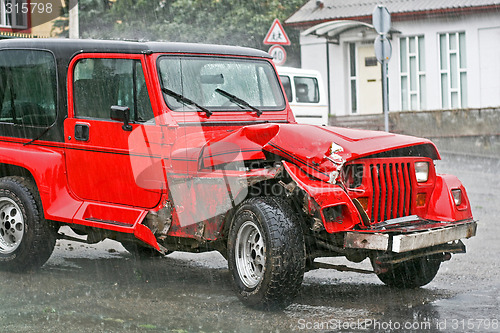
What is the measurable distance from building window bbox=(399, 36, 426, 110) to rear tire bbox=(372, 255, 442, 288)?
18.1m

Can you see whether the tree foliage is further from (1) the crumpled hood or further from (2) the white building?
(1) the crumpled hood

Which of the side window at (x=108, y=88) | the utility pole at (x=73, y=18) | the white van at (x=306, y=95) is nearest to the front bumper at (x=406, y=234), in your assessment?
the side window at (x=108, y=88)

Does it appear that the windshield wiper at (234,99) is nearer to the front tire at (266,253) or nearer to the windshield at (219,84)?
the windshield at (219,84)

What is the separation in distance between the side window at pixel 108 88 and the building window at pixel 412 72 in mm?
18266

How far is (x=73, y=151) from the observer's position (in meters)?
7.29

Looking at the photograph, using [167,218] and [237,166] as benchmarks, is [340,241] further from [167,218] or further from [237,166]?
[167,218]

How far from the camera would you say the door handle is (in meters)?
7.18

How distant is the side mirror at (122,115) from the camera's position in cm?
677

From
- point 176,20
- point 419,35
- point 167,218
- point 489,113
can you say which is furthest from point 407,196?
point 176,20

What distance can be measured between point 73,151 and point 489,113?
1574 cm

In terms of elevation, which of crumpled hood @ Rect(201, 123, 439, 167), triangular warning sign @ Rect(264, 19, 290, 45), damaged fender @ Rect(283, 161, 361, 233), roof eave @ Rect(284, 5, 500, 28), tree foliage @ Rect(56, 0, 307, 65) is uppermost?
tree foliage @ Rect(56, 0, 307, 65)

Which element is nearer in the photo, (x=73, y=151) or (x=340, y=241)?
(x=340, y=241)

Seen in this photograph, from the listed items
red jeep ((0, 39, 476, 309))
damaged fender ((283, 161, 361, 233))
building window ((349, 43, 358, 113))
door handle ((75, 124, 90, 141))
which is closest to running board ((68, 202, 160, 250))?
red jeep ((0, 39, 476, 309))

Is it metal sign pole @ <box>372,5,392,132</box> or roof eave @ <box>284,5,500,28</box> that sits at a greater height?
roof eave @ <box>284,5,500,28</box>
